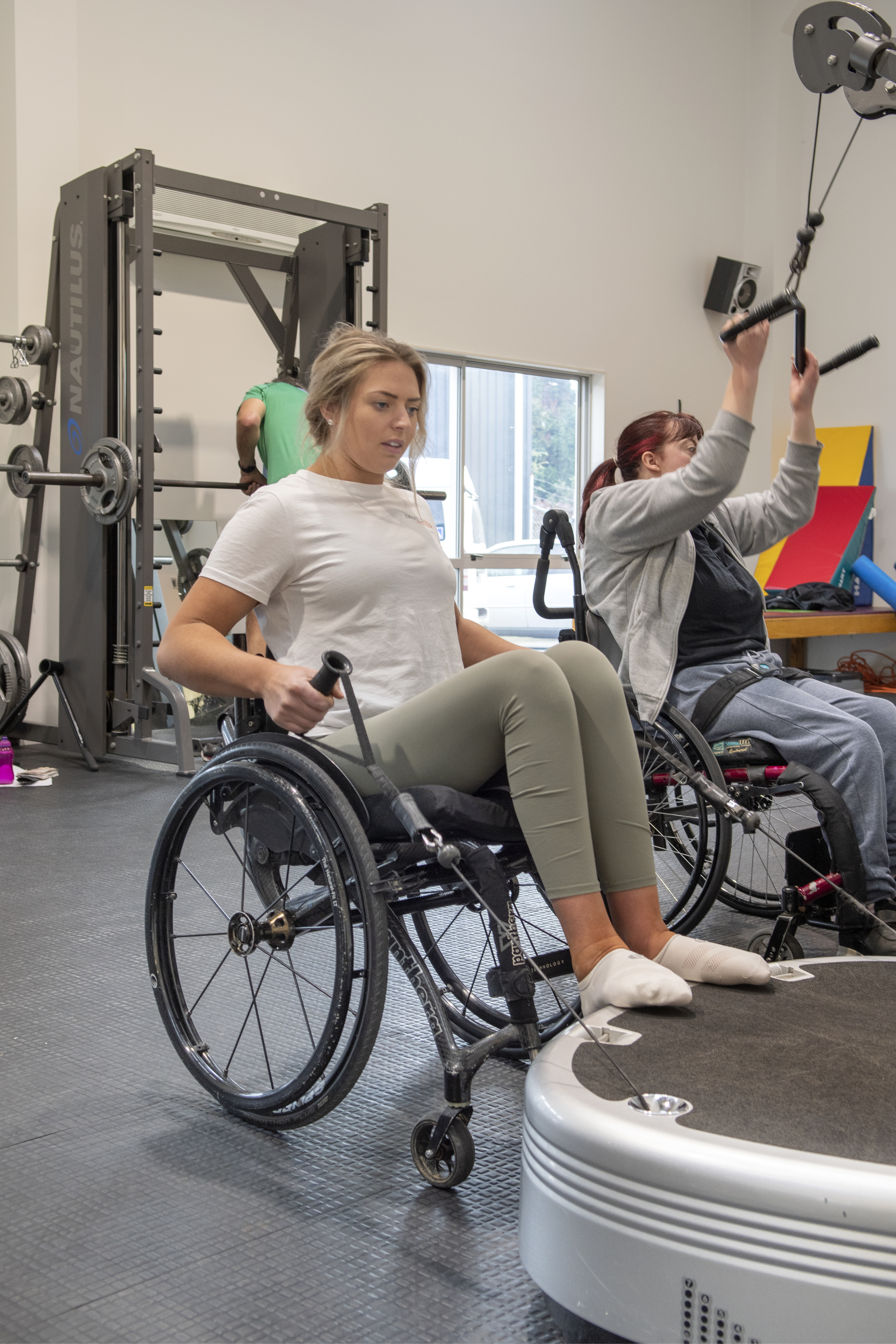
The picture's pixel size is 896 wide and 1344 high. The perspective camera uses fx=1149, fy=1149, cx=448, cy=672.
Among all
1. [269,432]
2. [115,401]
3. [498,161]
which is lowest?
[269,432]

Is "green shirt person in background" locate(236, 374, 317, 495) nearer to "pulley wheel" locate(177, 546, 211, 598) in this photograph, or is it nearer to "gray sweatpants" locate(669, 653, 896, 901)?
"pulley wheel" locate(177, 546, 211, 598)

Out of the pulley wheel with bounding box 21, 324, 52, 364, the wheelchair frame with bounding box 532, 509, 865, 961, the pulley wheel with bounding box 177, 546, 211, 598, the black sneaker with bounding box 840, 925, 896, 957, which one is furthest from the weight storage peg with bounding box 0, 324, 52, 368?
the black sneaker with bounding box 840, 925, 896, 957

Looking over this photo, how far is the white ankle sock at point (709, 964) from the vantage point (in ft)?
4.16

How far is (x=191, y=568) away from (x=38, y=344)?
3.18 feet

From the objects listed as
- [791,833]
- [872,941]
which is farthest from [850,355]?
[872,941]

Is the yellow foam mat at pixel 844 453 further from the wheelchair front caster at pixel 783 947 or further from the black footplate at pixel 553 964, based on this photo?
the black footplate at pixel 553 964

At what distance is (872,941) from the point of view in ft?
5.57

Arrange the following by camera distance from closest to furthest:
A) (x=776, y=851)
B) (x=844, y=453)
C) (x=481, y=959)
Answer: (x=481, y=959) → (x=776, y=851) → (x=844, y=453)

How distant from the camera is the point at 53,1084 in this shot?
1.47 m

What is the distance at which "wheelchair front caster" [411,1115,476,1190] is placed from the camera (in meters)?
1.18

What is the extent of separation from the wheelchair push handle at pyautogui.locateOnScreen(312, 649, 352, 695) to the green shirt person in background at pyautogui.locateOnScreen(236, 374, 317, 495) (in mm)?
2808

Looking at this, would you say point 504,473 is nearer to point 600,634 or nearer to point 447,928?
point 600,634

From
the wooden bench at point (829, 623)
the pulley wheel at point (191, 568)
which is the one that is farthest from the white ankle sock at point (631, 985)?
the wooden bench at point (829, 623)

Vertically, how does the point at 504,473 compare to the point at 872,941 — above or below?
above
